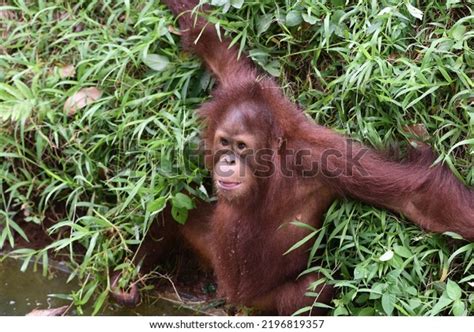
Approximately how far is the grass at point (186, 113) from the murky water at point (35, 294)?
0.12m

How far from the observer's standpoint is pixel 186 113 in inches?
177

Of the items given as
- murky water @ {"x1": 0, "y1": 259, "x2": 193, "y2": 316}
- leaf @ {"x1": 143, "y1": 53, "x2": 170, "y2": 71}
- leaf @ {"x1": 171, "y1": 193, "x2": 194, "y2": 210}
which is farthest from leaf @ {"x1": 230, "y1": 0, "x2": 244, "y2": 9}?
murky water @ {"x1": 0, "y1": 259, "x2": 193, "y2": 316}

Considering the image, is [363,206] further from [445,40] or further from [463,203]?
[445,40]

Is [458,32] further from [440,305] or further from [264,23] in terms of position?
[440,305]

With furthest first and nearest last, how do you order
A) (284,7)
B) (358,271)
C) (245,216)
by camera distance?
(284,7)
(245,216)
(358,271)

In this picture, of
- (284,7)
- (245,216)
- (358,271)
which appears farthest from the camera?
(284,7)

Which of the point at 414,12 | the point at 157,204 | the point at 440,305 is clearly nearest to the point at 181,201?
the point at 157,204

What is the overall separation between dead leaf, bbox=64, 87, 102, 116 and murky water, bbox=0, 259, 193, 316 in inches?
36.5

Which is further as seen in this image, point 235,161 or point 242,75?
point 242,75

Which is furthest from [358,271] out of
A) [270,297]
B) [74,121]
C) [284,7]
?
[74,121]

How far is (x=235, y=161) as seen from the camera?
395 cm

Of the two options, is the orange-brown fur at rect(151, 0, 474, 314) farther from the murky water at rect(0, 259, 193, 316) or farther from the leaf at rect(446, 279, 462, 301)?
the murky water at rect(0, 259, 193, 316)

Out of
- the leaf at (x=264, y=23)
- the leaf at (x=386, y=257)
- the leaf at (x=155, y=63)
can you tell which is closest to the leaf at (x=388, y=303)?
the leaf at (x=386, y=257)

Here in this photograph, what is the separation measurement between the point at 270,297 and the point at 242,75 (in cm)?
115
